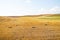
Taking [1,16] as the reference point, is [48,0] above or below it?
above

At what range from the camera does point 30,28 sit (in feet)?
7.64

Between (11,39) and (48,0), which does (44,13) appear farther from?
(11,39)

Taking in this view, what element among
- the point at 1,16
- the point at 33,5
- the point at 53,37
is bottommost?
the point at 53,37

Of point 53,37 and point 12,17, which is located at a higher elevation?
point 12,17

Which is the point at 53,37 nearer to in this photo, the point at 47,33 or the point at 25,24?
the point at 47,33

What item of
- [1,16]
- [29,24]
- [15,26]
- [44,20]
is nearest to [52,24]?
[44,20]

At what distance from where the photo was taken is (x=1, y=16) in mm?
2455

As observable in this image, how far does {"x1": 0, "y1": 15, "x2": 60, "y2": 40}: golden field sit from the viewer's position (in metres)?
2.19

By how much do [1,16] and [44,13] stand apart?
2.47 ft

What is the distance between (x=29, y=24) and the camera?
2.38 metres

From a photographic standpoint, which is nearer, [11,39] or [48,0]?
[11,39]

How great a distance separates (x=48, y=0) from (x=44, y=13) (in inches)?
9.4

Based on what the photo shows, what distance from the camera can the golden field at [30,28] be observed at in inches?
86.0

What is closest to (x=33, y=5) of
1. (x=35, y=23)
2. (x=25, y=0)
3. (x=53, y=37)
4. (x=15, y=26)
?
(x=25, y=0)
